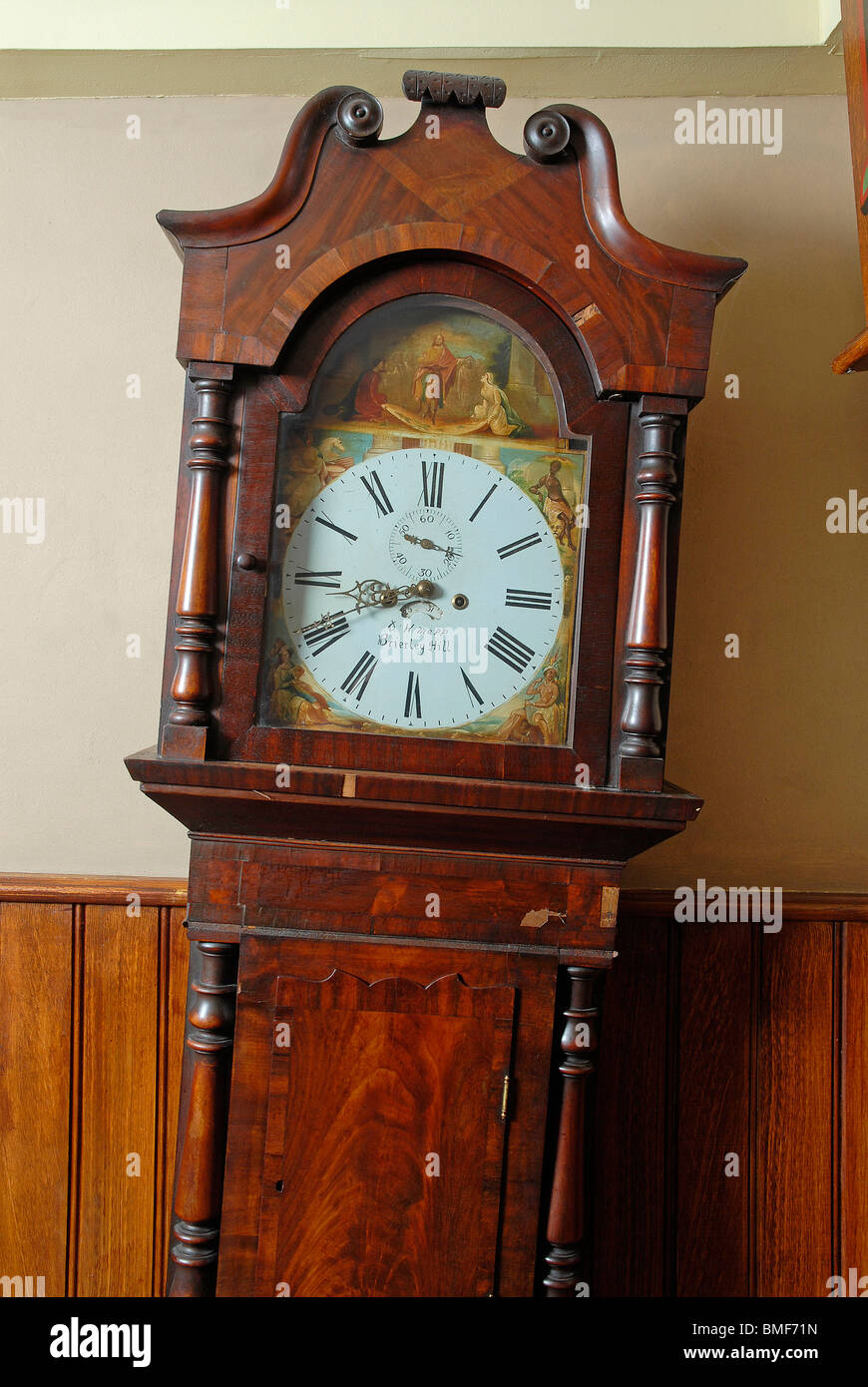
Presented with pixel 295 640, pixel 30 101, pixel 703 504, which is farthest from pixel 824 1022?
pixel 30 101

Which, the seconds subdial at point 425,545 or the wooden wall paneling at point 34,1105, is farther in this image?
the wooden wall paneling at point 34,1105

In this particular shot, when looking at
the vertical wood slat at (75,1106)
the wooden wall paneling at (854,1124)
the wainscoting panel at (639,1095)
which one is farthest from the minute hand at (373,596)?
the wooden wall paneling at (854,1124)

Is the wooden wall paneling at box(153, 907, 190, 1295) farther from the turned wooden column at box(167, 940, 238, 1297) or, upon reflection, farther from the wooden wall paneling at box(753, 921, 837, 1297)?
the wooden wall paneling at box(753, 921, 837, 1297)

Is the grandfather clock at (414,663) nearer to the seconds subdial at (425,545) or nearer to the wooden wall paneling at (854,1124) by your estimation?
the seconds subdial at (425,545)

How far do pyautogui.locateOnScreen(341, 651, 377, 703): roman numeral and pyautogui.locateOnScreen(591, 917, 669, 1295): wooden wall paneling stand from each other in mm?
724

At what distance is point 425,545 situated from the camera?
4.42ft

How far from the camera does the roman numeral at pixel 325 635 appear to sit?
53.1 inches

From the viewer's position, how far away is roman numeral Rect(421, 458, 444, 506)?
4.43ft

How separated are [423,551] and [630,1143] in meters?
1.13

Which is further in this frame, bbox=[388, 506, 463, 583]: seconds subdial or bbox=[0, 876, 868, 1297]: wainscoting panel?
bbox=[0, 876, 868, 1297]: wainscoting panel

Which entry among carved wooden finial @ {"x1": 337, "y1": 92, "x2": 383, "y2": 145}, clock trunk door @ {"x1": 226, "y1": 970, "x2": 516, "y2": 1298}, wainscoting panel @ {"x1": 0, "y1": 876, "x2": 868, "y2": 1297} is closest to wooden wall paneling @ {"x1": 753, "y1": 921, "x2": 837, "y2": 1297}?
wainscoting panel @ {"x1": 0, "y1": 876, "x2": 868, "y2": 1297}

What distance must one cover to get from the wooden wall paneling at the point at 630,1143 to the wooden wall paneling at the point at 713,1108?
0.04m

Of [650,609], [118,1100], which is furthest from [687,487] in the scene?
[118,1100]
